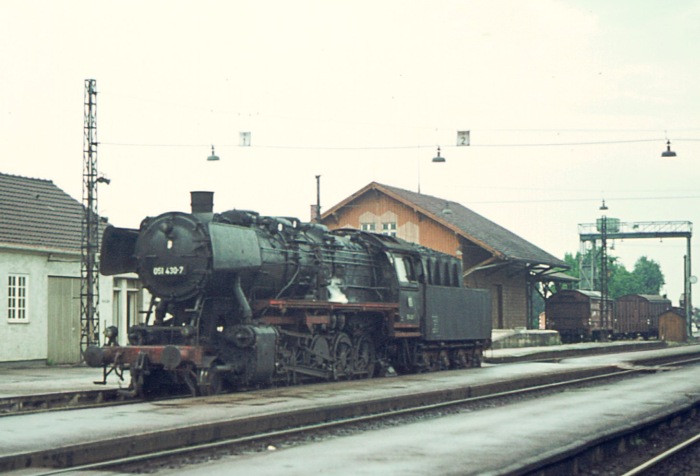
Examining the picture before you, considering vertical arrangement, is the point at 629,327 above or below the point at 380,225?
below

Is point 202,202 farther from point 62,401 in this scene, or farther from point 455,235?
point 455,235

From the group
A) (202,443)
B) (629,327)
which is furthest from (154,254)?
(629,327)

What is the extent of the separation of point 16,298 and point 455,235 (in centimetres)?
2224

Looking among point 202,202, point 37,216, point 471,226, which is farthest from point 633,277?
point 202,202

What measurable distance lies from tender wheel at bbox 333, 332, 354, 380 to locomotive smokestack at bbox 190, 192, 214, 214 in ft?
13.7

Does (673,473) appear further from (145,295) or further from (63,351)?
(145,295)

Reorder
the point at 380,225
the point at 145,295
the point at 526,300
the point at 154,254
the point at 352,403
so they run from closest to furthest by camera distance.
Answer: the point at 352,403 → the point at 154,254 → the point at 145,295 → the point at 380,225 → the point at 526,300

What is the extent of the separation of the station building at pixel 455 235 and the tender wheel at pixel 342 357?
21.2m

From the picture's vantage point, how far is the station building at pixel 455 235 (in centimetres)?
4300

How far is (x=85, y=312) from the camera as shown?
84.8 feet

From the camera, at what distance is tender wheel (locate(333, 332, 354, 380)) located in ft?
66.0

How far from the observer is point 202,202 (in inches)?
700

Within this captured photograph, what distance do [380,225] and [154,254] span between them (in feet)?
91.2

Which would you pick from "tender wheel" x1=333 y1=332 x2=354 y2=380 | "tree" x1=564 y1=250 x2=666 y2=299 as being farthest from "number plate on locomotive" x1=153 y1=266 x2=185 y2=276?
"tree" x1=564 y1=250 x2=666 y2=299
